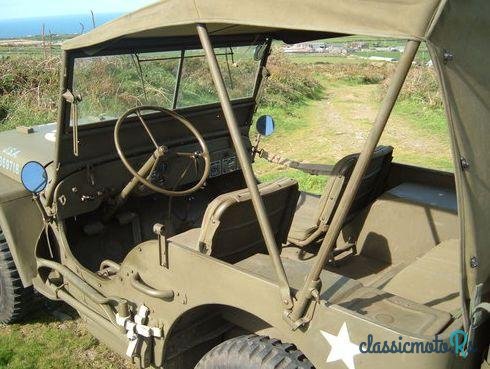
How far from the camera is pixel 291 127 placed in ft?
38.9

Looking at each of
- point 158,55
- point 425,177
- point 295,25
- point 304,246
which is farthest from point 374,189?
point 295,25

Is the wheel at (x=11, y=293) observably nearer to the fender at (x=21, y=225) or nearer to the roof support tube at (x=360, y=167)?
the fender at (x=21, y=225)

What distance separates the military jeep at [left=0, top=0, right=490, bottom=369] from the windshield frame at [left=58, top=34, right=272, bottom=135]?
1 centimetres

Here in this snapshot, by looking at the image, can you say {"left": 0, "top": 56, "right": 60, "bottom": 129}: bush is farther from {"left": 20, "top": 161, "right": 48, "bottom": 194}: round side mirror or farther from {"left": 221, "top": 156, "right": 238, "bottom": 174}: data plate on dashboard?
{"left": 20, "top": 161, "right": 48, "bottom": 194}: round side mirror

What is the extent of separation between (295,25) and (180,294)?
1379 millimetres

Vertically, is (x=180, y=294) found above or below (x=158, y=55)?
below

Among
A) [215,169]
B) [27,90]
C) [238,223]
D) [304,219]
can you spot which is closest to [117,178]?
[215,169]

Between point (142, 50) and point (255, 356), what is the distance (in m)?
2.01

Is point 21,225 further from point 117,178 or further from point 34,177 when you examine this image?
point 117,178

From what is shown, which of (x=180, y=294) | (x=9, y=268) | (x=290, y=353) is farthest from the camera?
(x=9, y=268)

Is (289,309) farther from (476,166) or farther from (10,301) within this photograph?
(10,301)

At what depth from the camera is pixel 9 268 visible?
3594 millimetres

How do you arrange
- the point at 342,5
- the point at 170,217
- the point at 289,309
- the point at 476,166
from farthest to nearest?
the point at 170,217 < the point at 289,309 < the point at 476,166 < the point at 342,5

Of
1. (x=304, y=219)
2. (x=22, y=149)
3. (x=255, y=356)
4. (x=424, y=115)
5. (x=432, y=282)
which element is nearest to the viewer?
(x=255, y=356)
